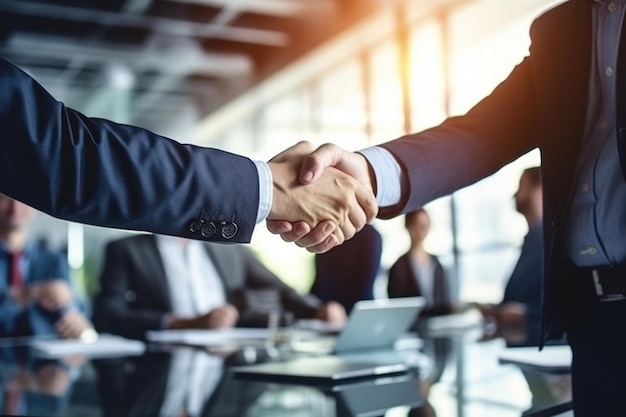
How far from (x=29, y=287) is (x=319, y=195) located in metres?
2.15

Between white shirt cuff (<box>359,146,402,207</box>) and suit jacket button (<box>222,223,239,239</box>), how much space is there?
0.37 meters

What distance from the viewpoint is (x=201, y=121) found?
1130cm

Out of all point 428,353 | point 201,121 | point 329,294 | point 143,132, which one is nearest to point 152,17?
point 201,121

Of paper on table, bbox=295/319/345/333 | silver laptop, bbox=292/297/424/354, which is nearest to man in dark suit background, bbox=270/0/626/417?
silver laptop, bbox=292/297/424/354

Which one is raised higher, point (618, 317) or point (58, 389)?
point (618, 317)

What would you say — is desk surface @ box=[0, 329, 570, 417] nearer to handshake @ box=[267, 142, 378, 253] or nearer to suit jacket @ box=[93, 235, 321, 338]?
handshake @ box=[267, 142, 378, 253]

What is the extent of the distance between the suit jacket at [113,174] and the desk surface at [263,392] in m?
0.29

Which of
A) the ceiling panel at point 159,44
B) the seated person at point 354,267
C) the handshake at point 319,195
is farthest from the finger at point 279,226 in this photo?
the ceiling panel at point 159,44

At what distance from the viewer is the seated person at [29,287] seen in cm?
304

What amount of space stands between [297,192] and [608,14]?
1.98 ft

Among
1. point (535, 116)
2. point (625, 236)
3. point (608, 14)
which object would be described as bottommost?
point (625, 236)

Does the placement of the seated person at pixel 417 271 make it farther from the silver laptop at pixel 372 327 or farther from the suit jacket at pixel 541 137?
Result: the suit jacket at pixel 541 137

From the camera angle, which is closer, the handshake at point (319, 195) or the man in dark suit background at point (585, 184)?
the man in dark suit background at point (585, 184)

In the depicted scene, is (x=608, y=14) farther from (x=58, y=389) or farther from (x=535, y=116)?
(x=58, y=389)
